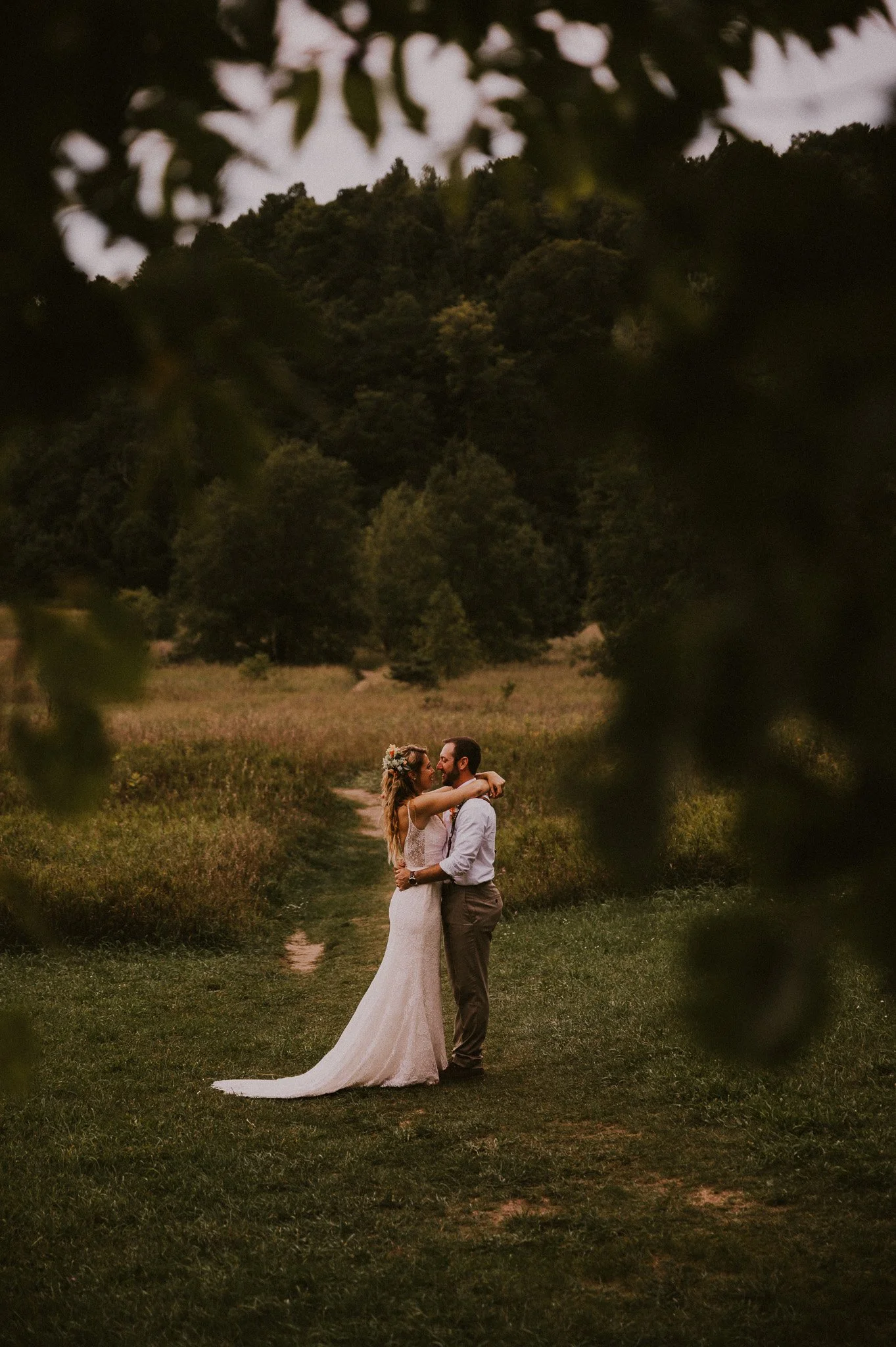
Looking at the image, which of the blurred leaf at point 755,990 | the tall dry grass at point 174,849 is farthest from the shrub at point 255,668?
the blurred leaf at point 755,990

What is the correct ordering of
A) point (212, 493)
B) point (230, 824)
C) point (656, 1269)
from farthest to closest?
point (230, 824)
point (656, 1269)
point (212, 493)

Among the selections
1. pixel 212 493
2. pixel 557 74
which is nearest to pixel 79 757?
pixel 212 493

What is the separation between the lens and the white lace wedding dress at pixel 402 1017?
6586 mm

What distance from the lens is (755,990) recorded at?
A: 3.18ft

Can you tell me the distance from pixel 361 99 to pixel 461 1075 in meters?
5.76

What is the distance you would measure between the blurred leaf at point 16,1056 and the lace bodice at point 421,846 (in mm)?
5439

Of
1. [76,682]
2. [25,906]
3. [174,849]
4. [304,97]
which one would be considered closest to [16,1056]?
[25,906]

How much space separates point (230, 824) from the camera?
13672mm

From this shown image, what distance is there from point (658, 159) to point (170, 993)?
824 cm

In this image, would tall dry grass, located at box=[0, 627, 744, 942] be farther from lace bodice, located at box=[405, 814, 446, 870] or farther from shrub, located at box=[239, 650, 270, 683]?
shrub, located at box=[239, 650, 270, 683]

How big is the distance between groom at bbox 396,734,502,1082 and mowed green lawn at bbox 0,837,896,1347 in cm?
26

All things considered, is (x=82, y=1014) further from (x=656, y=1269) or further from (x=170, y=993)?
(x=656, y=1269)

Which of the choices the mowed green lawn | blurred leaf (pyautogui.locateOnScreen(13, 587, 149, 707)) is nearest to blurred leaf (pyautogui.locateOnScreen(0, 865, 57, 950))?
blurred leaf (pyautogui.locateOnScreen(13, 587, 149, 707))

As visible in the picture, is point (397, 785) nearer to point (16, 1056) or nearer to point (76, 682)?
point (16, 1056)
